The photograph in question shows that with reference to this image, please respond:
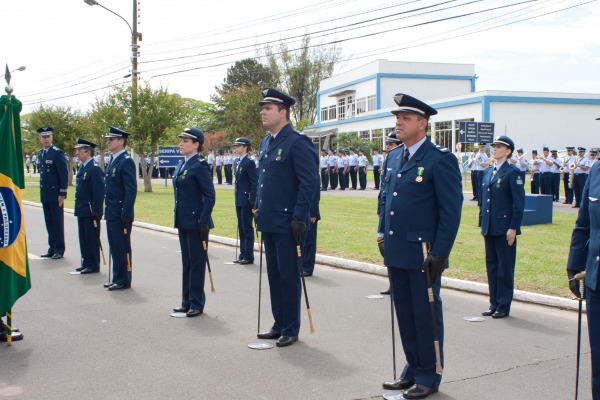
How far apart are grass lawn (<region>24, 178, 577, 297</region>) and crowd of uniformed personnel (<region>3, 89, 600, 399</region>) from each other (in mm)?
1538

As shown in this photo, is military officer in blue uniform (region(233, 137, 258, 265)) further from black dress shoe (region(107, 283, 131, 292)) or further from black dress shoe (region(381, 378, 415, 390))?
black dress shoe (region(381, 378, 415, 390))

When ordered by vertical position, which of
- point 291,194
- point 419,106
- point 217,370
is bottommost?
point 217,370

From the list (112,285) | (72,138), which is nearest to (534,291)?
(112,285)

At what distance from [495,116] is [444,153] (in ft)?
130

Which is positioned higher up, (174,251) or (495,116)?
(495,116)

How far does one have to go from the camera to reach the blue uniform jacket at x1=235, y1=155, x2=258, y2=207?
11.7 meters

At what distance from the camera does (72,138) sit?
37.7m

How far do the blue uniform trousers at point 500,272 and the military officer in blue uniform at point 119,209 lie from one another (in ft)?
15.9

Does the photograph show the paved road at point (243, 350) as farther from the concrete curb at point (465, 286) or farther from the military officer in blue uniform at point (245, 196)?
the military officer in blue uniform at point (245, 196)

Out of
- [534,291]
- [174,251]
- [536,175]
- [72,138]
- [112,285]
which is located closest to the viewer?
[534,291]

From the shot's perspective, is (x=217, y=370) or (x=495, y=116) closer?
(x=217, y=370)

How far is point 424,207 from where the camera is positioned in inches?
198

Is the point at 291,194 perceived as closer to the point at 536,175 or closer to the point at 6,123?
the point at 6,123

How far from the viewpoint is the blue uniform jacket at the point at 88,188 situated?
10.6m
